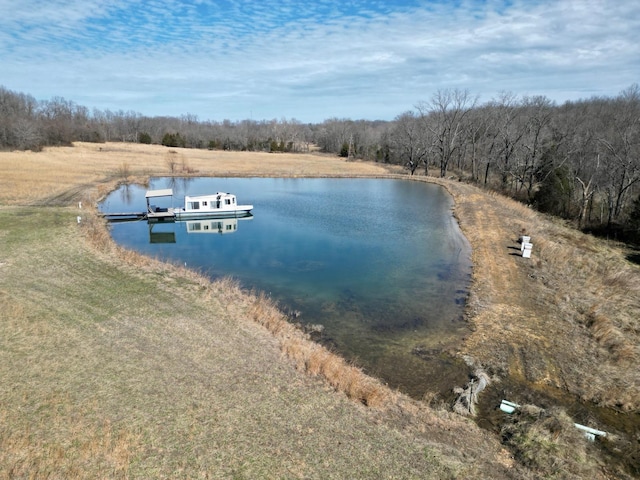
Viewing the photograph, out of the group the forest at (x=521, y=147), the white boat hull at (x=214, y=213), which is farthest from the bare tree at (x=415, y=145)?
the white boat hull at (x=214, y=213)

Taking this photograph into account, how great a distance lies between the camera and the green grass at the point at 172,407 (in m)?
6.76

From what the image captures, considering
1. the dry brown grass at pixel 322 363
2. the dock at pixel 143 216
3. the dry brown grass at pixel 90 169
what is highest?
the dry brown grass at pixel 90 169

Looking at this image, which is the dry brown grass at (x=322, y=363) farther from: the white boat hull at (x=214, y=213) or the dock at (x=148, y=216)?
the dock at (x=148, y=216)

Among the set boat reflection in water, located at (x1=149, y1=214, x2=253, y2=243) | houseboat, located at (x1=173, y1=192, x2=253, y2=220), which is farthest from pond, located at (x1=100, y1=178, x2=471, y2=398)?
houseboat, located at (x1=173, y1=192, x2=253, y2=220)

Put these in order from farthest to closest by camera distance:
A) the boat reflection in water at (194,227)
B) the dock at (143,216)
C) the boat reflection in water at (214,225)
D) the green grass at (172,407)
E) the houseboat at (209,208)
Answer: the houseboat at (209,208) → the dock at (143,216) → the boat reflection in water at (214,225) → the boat reflection in water at (194,227) → the green grass at (172,407)

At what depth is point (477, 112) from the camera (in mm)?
69938

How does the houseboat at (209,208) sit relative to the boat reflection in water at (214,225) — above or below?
above

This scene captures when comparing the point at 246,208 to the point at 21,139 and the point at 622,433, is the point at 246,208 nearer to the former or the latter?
the point at 622,433

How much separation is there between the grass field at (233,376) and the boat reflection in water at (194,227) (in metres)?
5.89

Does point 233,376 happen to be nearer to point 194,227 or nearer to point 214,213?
point 194,227

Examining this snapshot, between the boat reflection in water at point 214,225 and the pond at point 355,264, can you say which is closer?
the pond at point 355,264

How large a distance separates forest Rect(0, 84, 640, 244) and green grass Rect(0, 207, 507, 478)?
106ft

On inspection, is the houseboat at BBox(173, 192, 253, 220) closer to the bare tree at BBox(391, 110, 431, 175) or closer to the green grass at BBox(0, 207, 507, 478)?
the green grass at BBox(0, 207, 507, 478)

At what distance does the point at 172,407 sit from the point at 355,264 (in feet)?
44.4
